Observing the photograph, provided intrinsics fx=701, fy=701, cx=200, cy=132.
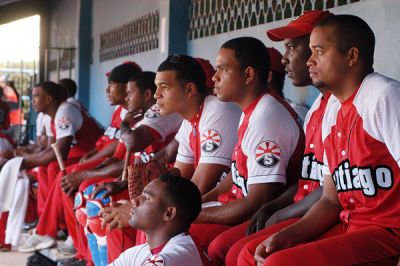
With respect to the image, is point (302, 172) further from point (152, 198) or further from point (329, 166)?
point (152, 198)

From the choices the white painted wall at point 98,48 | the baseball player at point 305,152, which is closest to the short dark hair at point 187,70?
the baseball player at point 305,152

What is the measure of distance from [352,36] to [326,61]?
12cm

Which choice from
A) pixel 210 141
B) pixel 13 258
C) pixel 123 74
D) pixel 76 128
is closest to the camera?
pixel 210 141

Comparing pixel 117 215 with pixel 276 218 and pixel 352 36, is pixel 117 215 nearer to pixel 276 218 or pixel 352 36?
pixel 276 218

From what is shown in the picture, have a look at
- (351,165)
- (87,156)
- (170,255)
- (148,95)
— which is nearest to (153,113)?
(148,95)

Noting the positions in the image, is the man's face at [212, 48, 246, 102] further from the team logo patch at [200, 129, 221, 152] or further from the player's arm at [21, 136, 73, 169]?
the player's arm at [21, 136, 73, 169]

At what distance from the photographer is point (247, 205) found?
9.39 feet

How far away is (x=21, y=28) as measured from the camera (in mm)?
15094

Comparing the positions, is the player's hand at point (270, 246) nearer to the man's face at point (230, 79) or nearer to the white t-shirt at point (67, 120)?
the man's face at point (230, 79)

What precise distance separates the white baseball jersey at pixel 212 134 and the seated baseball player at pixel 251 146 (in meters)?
0.16

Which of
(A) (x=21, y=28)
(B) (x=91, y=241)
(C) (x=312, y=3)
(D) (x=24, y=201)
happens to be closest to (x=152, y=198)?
(B) (x=91, y=241)

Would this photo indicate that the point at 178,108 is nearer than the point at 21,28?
Yes

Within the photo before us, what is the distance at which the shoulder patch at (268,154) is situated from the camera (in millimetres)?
2865

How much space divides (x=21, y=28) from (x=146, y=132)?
459 inches
